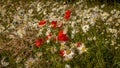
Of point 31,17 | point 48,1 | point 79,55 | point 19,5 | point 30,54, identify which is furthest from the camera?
point 19,5

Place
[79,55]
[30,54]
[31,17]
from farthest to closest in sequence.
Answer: [31,17], [30,54], [79,55]

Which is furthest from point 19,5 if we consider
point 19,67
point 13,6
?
point 19,67

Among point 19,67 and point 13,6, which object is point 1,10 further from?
point 19,67

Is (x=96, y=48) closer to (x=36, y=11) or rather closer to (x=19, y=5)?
(x=36, y=11)

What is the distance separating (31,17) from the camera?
263 inches

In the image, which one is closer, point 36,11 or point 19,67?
point 19,67

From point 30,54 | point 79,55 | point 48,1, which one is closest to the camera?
point 79,55

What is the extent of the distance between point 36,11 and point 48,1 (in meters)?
0.59

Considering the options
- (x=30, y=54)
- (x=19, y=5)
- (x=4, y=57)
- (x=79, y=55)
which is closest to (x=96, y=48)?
(x=79, y=55)

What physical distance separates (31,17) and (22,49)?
2.25 m

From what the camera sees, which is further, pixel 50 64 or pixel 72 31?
pixel 72 31

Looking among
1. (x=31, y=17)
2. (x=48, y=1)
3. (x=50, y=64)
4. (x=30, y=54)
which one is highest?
(x=48, y=1)

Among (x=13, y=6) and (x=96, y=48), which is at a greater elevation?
(x=13, y=6)

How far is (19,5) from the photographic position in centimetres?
815
